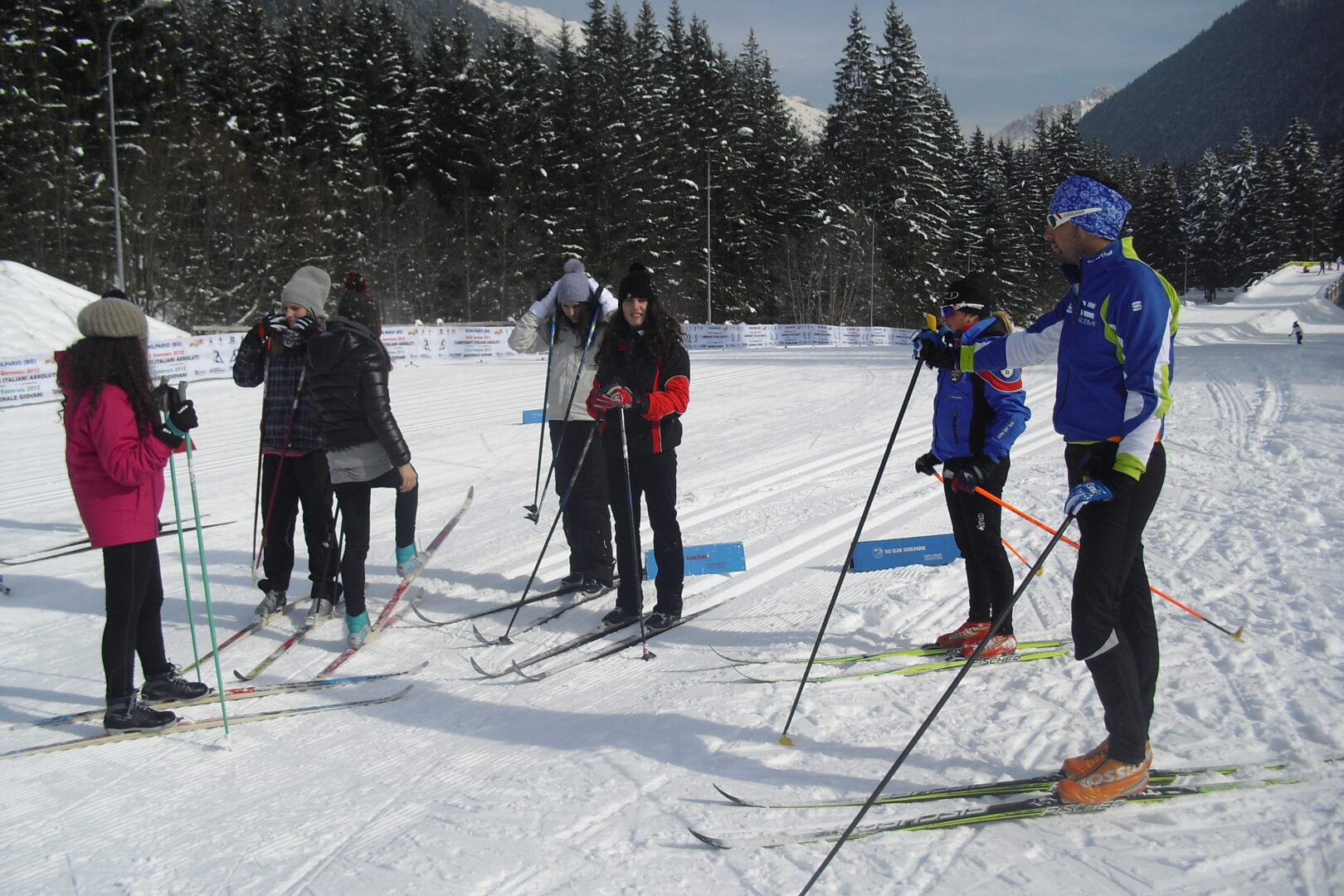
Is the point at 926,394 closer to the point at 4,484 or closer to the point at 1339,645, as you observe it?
the point at 1339,645

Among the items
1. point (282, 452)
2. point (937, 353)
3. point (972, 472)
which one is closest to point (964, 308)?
point (937, 353)

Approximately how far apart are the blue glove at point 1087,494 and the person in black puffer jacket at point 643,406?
2.04m

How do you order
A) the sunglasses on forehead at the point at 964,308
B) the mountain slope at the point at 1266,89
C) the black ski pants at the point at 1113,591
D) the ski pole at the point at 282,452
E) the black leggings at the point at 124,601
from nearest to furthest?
the black ski pants at the point at 1113,591 < the black leggings at the point at 124,601 < the sunglasses on forehead at the point at 964,308 < the ski pole at the point at 282,452 < the mountain slope at the point at 1266,89

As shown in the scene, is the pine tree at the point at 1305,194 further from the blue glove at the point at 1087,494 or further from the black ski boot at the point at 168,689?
the black ski boot at the point at 168,689

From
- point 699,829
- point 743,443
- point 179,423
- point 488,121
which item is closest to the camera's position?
point 699,829

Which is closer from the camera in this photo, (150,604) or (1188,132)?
(150,604)

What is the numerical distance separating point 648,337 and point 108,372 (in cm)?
236

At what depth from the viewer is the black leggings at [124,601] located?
3.36 metres

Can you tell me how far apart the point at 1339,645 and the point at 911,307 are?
4613 cm

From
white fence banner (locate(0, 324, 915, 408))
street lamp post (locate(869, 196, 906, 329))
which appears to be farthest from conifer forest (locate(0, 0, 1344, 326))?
white fence banner (locate(0, 324, 915, 408))

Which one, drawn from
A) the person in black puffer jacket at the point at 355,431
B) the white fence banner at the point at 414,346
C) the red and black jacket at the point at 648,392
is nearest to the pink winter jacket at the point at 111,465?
the person in black puffer jacket at the point at 355,431

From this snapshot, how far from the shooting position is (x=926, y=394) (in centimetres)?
1470

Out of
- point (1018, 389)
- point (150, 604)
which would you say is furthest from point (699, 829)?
point (150, 604)

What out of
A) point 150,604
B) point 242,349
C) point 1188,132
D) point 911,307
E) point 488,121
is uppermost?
point 1188,132
